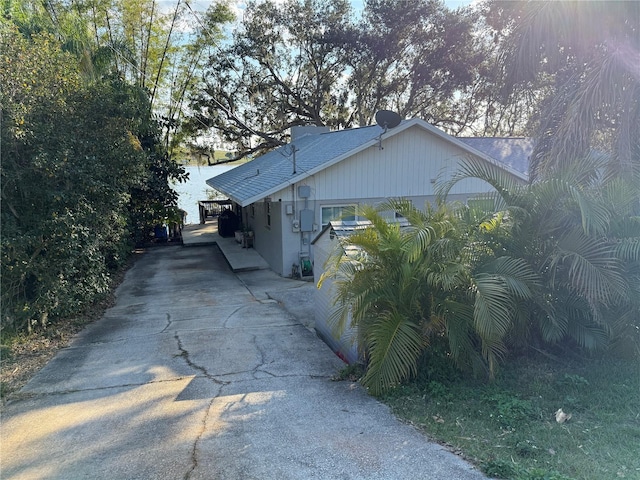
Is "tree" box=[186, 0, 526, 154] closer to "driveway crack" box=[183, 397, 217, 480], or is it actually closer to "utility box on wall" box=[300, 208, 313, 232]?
"utility box on wall" box=[300, 208, 313, 232]

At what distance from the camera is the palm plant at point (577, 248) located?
4809mm

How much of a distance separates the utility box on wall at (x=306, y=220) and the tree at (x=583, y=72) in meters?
5.84

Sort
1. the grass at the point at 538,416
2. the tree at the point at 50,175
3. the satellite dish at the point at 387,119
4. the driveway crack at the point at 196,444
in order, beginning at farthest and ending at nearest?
the satellite dish at the point at 387,119 → the tree at the point at 50,175 → the driveway crack at the point at 196,444 → the grass at the point at 538,416

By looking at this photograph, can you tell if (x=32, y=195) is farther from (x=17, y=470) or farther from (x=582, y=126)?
(x=582, y=126)

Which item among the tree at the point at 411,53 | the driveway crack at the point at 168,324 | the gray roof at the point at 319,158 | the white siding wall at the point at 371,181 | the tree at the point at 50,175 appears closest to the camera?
the tree at the point at 50,175

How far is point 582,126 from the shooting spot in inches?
262

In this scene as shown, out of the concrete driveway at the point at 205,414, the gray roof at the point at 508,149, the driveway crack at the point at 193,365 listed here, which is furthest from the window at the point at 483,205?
the gray roof at the point at 508,149

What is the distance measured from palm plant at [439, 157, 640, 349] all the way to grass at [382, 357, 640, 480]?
50 cm

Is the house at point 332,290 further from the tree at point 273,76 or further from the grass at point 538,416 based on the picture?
the tree at point 273,76

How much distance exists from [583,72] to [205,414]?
7.49m

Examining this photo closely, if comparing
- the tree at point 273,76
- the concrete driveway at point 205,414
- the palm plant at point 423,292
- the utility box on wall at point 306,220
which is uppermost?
the tree at point 273,76

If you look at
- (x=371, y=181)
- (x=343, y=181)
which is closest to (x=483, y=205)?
(x=343, y=181)

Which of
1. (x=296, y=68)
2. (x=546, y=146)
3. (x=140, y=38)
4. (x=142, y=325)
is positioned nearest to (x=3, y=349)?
(x=142, y=325)

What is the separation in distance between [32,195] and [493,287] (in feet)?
22.4
